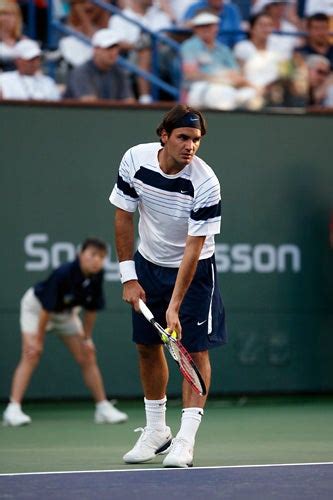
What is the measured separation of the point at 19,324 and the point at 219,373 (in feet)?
6.47

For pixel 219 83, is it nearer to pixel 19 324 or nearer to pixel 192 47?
pixel 192 47

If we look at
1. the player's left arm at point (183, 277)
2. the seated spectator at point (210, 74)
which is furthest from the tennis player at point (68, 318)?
the player's left arm at point (183, 277)

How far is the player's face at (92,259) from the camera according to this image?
9.66 m

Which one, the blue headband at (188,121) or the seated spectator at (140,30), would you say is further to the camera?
the seated spectator at (140,30)

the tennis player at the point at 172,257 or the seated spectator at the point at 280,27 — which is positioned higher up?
the seated spectator at the point at 280,27

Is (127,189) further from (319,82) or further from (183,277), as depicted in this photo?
(319,82)

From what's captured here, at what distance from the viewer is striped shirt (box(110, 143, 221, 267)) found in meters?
6.44

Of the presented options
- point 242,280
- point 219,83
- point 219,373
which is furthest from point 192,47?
point 219,373

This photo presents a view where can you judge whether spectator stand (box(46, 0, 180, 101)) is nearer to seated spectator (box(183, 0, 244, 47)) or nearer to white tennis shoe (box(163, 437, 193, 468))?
seated spectator (box(183, 0, 244, 47))

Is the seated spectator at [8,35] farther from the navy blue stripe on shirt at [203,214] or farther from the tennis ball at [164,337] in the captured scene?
the tennis ball at [164,337]

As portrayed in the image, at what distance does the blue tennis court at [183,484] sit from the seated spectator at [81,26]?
236 inches

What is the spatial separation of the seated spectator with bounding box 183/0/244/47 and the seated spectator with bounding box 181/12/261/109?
0.64ft

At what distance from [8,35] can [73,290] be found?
278 centimetres

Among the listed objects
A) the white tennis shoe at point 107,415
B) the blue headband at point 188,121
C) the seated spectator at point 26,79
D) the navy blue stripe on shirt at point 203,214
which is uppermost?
the seated spectator at point 26,79
